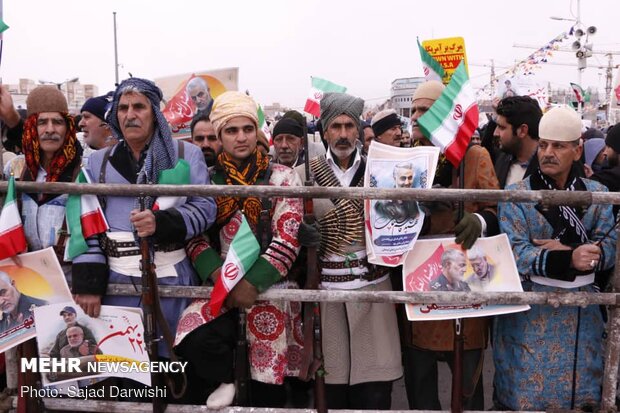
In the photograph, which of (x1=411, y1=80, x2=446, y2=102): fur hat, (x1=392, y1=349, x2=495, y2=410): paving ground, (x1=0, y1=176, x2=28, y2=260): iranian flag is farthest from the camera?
(x1=392, y1=349, x2=495, y2=410): paving ground

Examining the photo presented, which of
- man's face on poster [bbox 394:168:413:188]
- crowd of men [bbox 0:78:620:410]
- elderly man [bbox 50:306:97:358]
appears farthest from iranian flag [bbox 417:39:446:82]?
elderly man [bbox 50:306:97:358]

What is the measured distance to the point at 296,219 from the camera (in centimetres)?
253

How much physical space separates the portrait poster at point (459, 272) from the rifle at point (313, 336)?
441 millimetres

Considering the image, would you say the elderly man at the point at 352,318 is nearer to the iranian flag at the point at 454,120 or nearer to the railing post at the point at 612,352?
the iranian flag at the point at 454,120

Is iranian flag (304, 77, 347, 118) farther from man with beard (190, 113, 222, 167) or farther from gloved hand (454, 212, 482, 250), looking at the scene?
gloved hand (454, 212, 482, 250)

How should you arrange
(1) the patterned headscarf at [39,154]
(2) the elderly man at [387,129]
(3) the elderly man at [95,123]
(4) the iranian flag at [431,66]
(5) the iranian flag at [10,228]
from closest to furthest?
(5) the iranian flag at [10,228], (1) the patterned headscarf at [39,154], (4) the iranian flag at [431,66], (3) the elderly man at [95,123], (2) the elderly man at [387,129]

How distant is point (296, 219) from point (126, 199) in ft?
2.77

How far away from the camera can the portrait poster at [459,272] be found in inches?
95.3

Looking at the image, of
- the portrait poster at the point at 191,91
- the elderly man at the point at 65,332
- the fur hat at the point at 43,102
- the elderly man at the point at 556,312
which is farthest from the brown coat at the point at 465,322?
the portrait poster at the point at 191,91

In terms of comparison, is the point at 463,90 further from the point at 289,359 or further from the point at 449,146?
the point at 289,359

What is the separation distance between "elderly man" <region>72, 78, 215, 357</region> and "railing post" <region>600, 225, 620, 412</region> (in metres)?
1.89

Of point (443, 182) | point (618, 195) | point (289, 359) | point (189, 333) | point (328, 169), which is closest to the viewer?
point (618, 195)

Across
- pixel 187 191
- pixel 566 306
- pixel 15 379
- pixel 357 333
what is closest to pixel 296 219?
pixel 187 191

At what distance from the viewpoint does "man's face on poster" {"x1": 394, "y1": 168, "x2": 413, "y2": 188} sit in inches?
99.7
